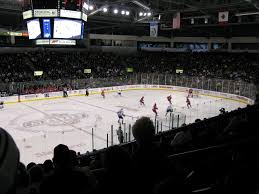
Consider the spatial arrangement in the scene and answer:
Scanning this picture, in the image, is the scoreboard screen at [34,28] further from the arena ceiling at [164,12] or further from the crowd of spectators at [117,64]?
the crowd of spectators at [117,64]

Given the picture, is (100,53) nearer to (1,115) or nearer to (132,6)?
(132,6)

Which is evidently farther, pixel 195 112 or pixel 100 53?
pixel 100 53

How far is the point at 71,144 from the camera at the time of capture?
1191 cm

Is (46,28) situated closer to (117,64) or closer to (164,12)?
(164,12)

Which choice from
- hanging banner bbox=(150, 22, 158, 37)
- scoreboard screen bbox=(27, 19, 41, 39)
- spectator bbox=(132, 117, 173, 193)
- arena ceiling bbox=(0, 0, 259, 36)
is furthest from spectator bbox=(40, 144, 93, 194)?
hanging banner bbox=(150, 22, 158, 37)

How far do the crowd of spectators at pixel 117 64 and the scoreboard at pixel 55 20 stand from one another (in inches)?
609

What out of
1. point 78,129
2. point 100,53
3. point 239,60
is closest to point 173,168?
point 78,129

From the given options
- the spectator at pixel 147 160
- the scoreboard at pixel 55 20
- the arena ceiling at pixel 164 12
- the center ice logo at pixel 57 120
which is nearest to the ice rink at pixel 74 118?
the center ice logo at pixel 57 120

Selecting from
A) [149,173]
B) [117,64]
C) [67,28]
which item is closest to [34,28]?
[67,28]

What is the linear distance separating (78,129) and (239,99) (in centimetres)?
1443

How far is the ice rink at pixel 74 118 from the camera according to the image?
10888mm

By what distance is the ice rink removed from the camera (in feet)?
35.7

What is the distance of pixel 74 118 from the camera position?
16922 millimetres

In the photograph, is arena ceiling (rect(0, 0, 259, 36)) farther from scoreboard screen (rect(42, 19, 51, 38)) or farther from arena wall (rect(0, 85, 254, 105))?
scoreboard screen (rect(42, 19, 51, 38))
